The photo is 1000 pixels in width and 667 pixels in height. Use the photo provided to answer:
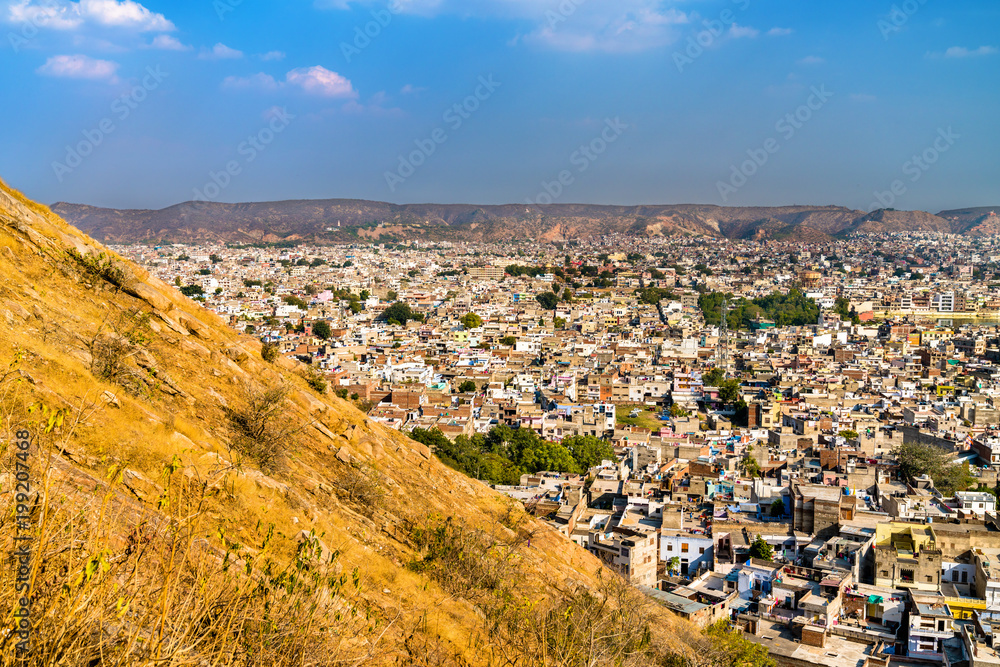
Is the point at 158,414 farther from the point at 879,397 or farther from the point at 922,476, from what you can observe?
the point at 879,397

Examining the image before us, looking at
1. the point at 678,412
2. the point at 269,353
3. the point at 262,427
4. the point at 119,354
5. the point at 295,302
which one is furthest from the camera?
the point at 295,302

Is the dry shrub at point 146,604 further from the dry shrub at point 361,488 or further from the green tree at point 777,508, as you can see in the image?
the green tree at point 777,508

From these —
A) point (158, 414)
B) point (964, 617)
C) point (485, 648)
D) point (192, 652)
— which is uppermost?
point (158, 414)

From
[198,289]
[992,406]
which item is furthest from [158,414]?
[198,289]

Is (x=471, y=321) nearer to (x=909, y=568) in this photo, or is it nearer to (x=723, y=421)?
(x=723, y=421)

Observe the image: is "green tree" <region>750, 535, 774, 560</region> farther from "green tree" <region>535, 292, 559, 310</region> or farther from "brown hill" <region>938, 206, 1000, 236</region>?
"brown hill" <region>938, 206, 1000, 236</region>

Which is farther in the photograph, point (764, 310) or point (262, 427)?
point (764, 310)

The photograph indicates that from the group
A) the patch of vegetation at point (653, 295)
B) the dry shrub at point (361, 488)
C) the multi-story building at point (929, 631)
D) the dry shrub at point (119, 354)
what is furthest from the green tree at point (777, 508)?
the patch of vegetation at point (653, 295)

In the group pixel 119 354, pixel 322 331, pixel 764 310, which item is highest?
pixel 119 354

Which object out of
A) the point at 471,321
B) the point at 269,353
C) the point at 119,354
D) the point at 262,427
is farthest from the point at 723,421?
the point at 119,354
